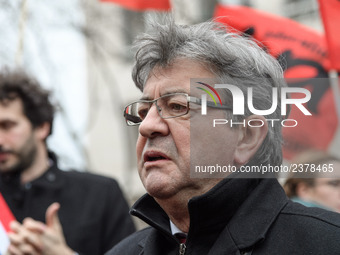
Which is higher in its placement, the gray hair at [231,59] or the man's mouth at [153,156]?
the gray hair at [231,59]

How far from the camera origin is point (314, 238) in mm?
1939

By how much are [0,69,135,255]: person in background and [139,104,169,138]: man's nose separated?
130cm

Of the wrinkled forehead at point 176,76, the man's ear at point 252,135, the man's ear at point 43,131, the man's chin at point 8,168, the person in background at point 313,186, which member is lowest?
the person in background at point 313,186

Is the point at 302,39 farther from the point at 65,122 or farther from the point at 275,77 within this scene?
the point at 65,122

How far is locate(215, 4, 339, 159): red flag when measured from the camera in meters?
4.12

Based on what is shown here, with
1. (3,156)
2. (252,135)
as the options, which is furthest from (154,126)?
(3,156)

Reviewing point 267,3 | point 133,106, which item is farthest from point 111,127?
point 133,106

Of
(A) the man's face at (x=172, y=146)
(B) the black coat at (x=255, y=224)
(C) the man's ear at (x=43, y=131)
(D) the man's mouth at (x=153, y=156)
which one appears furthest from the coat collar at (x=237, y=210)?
(C) the man's ear at (x=43, y=131)

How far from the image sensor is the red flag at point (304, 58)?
4.12 meters

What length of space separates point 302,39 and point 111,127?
39.1 feet

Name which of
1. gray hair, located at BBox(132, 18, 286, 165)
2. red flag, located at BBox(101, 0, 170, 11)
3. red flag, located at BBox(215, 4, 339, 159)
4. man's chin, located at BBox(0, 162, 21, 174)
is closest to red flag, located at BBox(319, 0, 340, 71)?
red flag, located at BBox(215, 4, 339, 159)

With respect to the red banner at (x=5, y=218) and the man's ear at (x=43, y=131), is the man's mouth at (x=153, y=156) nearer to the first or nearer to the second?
the red banner at (x=5, y=218)

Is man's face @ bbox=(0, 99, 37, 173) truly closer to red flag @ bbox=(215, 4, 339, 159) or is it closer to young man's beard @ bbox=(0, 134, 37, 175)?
young man's beard @ bbox=(0, 134, 37, 175)

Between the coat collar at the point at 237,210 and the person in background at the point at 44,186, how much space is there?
150cm
